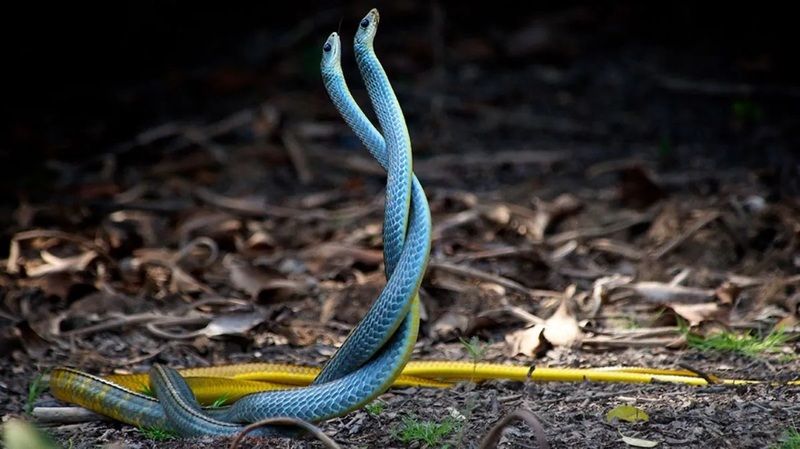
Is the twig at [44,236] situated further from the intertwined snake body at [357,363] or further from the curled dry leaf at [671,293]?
the curled dry leaf at [671,293]

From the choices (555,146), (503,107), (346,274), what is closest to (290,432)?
(346,274)

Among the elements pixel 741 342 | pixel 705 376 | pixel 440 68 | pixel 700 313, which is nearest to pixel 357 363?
pixel 705 376

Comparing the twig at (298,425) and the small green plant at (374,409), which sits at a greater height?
the twig at (298,425)

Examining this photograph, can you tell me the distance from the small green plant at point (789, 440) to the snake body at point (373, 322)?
101 centimetres

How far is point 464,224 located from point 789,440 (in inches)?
132

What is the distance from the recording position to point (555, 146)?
7.86m

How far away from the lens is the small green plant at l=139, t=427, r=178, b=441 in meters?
3.36

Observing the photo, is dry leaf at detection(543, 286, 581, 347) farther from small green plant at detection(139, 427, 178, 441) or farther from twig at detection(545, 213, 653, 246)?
small green plant at detection(139, 427, 178, 441)

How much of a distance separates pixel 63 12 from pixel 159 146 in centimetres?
217

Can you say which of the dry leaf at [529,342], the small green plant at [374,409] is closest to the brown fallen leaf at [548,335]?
the dry leaf at [529,342]

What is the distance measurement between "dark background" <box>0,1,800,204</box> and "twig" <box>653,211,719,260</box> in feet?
5.80

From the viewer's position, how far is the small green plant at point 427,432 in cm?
314

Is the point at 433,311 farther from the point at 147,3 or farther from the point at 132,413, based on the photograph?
the point at 147,3

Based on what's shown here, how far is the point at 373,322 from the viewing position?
3.06 meters
